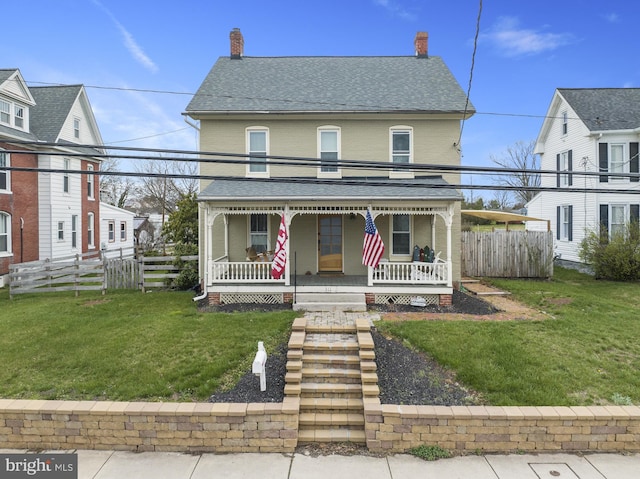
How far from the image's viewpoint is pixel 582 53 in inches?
596

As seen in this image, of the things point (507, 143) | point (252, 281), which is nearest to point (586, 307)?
point (252, 281)

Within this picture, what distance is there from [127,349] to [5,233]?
1361cm

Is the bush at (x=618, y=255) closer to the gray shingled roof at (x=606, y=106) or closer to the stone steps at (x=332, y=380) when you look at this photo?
the gray shingled roof at (x=606, y=106)

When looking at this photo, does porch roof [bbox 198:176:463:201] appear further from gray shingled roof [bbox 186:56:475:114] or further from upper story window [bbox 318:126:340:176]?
gray shingled roof [bbox 186:56:475:114]

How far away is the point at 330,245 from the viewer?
41.5ft

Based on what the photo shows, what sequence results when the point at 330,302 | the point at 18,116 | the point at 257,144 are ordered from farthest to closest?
the point at 18,116, the point at 257,144, the point at 330,302

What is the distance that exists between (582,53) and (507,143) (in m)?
29.0

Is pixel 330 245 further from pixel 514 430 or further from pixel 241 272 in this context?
pixel 514 430

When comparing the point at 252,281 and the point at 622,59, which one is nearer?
the point at 252,281

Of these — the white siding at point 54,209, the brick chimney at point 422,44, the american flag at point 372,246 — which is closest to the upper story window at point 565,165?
the brick chimney at point 422,44

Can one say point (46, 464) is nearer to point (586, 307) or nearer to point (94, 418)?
point (94, 418)

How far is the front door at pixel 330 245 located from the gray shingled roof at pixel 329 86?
13.1 ft

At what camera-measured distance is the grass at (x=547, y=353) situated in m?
5.45

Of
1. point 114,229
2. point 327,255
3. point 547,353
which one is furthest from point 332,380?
point 114,229
